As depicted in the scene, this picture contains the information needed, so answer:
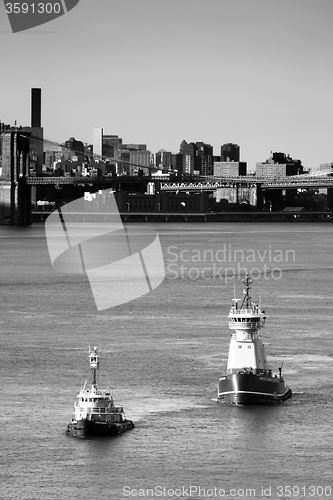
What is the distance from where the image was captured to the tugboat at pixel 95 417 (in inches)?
765

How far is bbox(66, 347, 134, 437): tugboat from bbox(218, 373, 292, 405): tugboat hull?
223 centimetres

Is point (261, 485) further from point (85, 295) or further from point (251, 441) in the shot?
point (85, 295)

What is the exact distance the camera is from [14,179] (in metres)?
118

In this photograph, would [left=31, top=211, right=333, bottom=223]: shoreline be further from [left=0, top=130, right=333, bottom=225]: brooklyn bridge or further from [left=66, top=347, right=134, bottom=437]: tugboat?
[left=66, top=347, right=134, bottom=437]: tugboat

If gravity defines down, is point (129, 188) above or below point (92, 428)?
above

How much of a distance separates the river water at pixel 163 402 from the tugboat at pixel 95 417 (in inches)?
8.1

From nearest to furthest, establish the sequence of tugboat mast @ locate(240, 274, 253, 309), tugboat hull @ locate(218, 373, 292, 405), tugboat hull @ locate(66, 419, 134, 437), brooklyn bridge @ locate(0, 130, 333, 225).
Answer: tugboat hull @ locate(66, 419, 134, 437) < tugboat hull @ locate(218, 373, 292, 405) < tugboat mast @ locate(240, 274, 253, 309) < brooklyn bridge @ locate(0, 130, 333, 225)

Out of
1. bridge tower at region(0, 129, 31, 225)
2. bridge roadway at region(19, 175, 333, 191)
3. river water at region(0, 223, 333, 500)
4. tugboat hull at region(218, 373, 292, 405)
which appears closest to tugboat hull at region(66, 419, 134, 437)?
river water at region(0, 223, 333, 500)

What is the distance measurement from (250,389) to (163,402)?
1561 millimetres

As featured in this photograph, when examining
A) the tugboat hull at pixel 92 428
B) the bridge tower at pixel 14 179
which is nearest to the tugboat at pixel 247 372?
the tugboat hull at pixel 92 428

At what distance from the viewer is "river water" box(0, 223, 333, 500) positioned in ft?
57.3

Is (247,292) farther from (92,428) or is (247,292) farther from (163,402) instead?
(92,428)

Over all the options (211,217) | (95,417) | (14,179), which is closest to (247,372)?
(95,417)

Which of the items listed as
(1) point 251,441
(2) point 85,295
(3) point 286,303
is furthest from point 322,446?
(2) point 85,295
